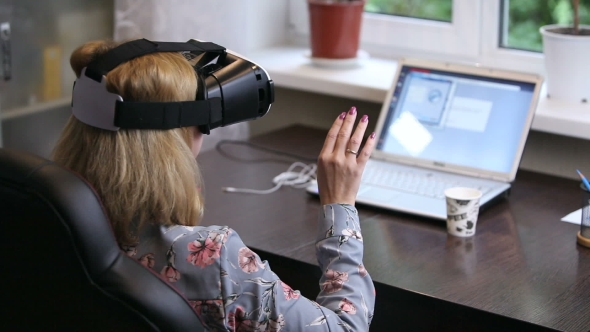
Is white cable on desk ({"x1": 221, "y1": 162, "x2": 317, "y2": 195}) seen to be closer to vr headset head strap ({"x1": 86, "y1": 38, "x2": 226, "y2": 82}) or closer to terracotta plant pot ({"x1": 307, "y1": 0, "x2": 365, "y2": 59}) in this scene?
terracotta plant pot ({"x1": 307, "y1": 0, "x2": 365, "y2": 59})

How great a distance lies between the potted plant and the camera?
202 cm

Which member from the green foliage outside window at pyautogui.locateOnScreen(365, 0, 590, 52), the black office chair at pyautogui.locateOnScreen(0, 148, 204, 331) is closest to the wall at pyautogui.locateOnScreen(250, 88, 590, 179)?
the green foliage outside window at pyautogui.locateOnScreen(365, 0, 590, 52)

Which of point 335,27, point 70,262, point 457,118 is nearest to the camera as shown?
point 70,262

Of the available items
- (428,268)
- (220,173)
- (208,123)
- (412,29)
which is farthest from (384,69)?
(208,123)

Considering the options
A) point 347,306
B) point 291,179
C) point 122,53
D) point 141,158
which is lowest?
point 291,179

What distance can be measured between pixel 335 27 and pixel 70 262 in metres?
1.61

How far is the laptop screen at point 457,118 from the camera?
1.87 m

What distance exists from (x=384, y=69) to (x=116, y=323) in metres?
1.66

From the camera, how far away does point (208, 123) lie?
119cm

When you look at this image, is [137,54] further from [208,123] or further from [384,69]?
[384,69]

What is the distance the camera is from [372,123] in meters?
2.36

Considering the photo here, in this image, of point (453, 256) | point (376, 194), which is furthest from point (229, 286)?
point (376, 194)

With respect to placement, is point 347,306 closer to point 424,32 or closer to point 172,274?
point 172,274

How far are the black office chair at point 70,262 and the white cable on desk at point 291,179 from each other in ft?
3.00
